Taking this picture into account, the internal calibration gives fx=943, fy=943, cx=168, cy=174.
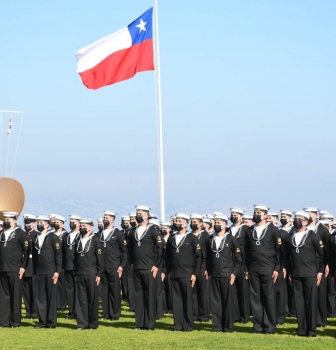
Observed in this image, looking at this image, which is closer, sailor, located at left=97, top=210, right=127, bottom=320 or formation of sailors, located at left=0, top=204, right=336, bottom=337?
formation of sailors, located at left=0, top=204, right=336, bottom=337

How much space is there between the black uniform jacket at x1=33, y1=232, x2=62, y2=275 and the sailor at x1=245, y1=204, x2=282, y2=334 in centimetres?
385

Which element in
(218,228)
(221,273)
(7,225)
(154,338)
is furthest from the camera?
(7,225)

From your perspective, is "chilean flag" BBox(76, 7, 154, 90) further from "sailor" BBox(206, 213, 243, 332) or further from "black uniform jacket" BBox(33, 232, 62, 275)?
"sailor" BBox(206, 213, 243, 332)

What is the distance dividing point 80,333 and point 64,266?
2727 millimetres

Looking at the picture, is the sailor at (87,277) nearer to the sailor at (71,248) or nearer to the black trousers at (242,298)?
the sailor at (71,248)

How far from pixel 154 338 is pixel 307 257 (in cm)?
299

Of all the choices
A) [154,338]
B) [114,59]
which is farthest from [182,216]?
[114,59]

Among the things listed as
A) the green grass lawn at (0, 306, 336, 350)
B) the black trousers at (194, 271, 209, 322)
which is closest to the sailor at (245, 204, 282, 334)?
the green grass lawn at (0, 306, 336, 350)

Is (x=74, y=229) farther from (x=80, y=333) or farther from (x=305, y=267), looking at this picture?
(x=305, y=267)

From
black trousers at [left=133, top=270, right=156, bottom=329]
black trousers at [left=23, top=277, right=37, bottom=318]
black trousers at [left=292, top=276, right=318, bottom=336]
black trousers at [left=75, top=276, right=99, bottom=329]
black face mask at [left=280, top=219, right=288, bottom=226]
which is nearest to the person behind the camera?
black trousers at [left=292, top=276, right=318, bottom=336]

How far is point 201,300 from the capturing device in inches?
771

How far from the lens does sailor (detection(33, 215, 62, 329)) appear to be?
18109 mm

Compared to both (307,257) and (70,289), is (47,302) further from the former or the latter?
(307,257)

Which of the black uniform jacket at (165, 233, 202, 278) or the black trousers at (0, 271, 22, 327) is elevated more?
the black uniform jacket at (165, 233, 202, 278)
